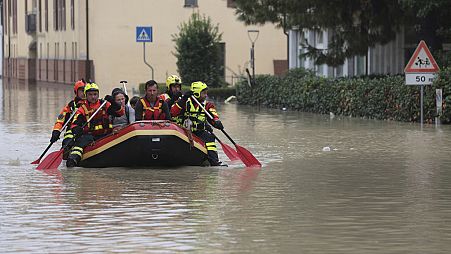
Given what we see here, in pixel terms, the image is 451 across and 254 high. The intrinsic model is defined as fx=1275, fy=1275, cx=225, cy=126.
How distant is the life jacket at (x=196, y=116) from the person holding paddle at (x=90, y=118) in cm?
111

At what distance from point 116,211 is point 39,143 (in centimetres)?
1142

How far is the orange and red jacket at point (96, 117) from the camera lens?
19547 millimetres

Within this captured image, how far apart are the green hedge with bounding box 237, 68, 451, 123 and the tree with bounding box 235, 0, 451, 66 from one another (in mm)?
959

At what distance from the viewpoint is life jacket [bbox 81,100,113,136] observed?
1956 cm

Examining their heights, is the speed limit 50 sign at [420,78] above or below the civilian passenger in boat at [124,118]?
above

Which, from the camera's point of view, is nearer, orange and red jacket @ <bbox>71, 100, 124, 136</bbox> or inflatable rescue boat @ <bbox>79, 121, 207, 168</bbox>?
inflatable rescue boat @ <bbox>79, 121, 207, 168</bbox>

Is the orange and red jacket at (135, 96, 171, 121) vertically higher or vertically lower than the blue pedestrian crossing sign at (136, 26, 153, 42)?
lower

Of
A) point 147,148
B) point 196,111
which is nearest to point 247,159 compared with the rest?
point 196,111

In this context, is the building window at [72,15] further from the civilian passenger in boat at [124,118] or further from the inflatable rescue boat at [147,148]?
the inflatable rescue boat at [147,148]

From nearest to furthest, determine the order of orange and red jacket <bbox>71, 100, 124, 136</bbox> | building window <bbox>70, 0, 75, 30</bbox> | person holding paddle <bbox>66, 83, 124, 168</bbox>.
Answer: person holding paddle <bbox>66, 83, 124, 168</bbox> < orange and red jacket <bbox>71, 100, 124, 136</bbox> < building window <bbox>70, 0, 75, 30</bbox>

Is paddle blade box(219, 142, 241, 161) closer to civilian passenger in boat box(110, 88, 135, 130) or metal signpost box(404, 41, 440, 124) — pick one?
civilian passenger in boat box(110, 88, 135, 130)

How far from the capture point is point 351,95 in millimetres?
34812

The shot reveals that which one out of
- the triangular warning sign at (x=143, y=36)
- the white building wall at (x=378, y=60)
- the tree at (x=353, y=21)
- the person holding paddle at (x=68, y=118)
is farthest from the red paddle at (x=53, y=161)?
the triangular warning sign at (x=143, y=36)

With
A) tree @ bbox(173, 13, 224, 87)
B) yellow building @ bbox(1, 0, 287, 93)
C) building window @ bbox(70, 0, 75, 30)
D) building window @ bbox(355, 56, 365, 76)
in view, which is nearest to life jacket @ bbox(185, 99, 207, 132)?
building window @ bbox(355, 56, 365, 76)
